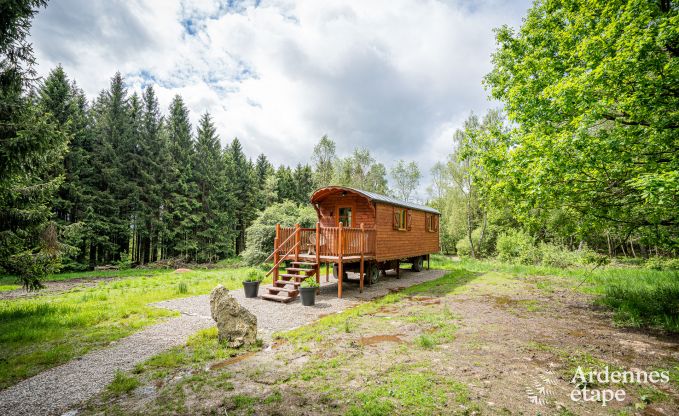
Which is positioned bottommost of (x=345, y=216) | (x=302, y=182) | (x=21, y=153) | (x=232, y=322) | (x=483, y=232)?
(x=232, y=322)

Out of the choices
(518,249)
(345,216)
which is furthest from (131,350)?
(518,249)

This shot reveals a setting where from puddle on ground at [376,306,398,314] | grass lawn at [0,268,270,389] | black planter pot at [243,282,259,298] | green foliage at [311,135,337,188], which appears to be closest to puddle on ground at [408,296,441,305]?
puddle on ground at [376,306,398,314]

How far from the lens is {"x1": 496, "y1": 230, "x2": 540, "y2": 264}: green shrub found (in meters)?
21.8

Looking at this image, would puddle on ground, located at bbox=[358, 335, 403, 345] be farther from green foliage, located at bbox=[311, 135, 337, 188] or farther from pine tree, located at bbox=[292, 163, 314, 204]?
pine tree, located at bbox=[292, 163, 314, 204]

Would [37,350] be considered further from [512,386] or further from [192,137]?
[192,137]

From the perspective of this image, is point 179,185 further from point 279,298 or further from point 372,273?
point 279,298

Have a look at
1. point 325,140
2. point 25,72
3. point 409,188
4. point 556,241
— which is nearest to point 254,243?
point 25,72

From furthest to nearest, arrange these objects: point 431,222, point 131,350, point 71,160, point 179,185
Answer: point 179,185 → point 71,160 → point 431,222 → point 131,350

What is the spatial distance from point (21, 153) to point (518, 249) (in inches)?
1077

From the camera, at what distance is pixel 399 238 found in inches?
563

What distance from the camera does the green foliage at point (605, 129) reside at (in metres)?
5.96

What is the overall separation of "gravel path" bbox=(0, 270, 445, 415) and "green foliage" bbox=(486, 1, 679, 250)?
21.3 ft

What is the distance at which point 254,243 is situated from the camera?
19.8 metres

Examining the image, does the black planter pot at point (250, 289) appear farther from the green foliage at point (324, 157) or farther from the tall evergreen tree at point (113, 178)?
the green foliage at point (324, 157)
